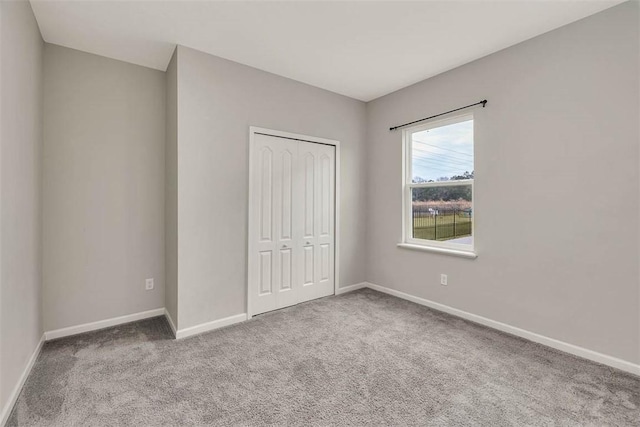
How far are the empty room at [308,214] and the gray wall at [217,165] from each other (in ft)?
0.07

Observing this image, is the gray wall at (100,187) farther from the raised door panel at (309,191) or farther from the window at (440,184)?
the window at (440,184)

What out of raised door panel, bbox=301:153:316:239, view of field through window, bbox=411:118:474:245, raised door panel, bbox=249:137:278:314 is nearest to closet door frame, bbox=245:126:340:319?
raised door panel, bbox=249:137:278:314

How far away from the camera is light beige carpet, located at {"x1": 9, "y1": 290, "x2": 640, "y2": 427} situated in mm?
1700

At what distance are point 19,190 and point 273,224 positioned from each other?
2034 millimetres

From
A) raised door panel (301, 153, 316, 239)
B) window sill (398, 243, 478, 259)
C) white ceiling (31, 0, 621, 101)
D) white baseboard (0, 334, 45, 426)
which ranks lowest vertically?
white baseboard (0, 334, 45, 426)

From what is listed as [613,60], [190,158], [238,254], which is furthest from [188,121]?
[613,60]

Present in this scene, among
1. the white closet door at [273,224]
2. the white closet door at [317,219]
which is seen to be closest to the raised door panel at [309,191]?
the white closet door at [317,219]

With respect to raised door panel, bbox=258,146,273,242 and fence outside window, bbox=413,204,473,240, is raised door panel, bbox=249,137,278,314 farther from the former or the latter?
fence outside window, bbox=413,204,473,240

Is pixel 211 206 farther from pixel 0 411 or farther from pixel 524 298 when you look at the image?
pixel 524 298

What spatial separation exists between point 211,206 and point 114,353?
1448mm

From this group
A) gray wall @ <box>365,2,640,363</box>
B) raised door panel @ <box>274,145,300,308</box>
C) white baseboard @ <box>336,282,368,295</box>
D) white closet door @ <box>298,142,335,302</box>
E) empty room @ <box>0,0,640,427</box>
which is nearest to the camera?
empty room @ <box>0,0,640,427</box>

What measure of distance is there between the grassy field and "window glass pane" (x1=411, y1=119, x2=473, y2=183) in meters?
0.45

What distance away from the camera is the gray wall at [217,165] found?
273 cm

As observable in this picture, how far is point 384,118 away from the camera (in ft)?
13.1
